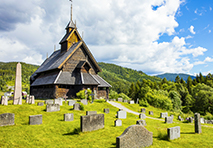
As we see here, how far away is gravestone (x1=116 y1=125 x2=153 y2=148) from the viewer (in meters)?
7.57

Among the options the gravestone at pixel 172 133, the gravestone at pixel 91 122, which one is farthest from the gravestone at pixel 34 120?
the gravestone at pixel 172 133

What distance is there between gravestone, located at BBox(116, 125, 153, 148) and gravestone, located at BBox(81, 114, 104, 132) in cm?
353

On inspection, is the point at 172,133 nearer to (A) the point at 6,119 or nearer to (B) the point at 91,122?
(B) the point at 91,122

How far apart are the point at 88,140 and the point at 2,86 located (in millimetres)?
105013

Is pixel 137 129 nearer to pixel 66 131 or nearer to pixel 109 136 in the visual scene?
pixel 109 136

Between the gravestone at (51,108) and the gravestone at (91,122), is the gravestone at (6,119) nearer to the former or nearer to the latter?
the gravestone at (51,108)

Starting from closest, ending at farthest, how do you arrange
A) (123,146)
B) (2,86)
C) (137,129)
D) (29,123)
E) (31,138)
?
(123,146) → (137,129) → (31,138) → (29,123) → (2,86)

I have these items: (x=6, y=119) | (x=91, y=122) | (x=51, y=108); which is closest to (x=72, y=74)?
(x=51, y=108)

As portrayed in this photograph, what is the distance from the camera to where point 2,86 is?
9525cm

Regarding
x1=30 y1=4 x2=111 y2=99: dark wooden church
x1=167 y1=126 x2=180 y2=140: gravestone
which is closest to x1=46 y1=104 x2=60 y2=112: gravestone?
x1=167 y1=126 x2=180 y2=140: gravestone

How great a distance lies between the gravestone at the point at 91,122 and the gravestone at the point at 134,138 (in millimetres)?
3530

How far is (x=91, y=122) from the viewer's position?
431 inches

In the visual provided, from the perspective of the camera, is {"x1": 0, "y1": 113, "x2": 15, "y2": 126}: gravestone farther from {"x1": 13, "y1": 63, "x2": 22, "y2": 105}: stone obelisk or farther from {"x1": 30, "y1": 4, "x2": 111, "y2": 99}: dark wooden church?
{"x1": 30, "y1": 4, "x2": 111, "y2": 99}: dark wooden church

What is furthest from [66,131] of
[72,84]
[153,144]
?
[72,84]
